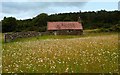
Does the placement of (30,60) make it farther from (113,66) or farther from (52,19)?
(52,19)

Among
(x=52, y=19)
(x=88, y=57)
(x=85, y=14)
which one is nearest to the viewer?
(x=88, y=57)

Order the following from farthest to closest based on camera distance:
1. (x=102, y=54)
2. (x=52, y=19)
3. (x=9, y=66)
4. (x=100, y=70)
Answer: (x=52, y=19)
(x=102, y=54)
(x=9, y=66)
(x=100, y=70)

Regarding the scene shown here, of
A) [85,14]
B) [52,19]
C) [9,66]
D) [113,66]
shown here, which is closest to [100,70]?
[113,66]

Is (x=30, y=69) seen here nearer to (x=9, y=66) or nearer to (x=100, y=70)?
(x=9, y=66)

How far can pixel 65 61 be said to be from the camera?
16.1 metres

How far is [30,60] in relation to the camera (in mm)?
16594

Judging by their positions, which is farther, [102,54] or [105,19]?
[105,19]

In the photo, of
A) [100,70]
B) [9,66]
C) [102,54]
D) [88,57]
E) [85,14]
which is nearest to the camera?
[100,70]

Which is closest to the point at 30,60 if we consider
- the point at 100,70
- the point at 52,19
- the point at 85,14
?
the point at 100,70

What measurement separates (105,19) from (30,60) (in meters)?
122

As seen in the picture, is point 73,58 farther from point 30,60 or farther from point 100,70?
point 100,70

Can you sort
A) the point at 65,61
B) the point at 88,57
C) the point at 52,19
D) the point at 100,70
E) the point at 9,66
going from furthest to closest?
the point at 52,19, the point at 88,57, the point at 65,61, the point at 9,66, the point at 100,70

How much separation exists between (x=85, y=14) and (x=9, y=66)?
466 feet

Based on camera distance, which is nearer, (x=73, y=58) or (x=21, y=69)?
(x=21, y=69)
